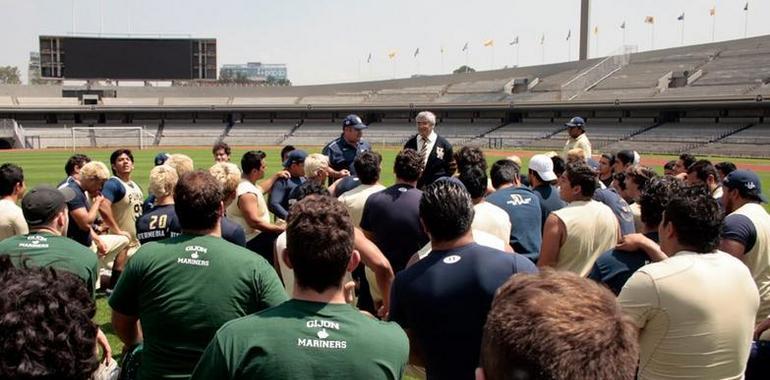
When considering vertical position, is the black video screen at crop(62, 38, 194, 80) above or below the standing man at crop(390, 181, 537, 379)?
above

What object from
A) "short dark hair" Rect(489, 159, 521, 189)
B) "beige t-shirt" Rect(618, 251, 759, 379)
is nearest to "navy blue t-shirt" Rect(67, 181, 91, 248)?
"short dark hair" Rect(489, 159, 521, 189)

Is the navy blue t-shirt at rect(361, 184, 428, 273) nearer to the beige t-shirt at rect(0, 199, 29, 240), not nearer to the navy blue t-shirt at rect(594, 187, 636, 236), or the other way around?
the navy blue t-shirt at rect(594, 187, 636, 236)

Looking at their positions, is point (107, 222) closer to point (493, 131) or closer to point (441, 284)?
point (441, 284)

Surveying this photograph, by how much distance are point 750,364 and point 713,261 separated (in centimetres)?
165

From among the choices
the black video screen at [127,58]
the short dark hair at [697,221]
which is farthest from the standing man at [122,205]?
the black video screen at [127,58]

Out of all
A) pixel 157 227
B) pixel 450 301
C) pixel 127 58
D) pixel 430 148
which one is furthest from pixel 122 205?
pixel 127 58

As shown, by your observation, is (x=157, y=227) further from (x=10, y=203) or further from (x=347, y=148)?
(x=347, y=148)

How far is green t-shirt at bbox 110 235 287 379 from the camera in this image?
378 cm

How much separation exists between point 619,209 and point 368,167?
276 centimetres

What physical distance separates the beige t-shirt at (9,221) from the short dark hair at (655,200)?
592cm

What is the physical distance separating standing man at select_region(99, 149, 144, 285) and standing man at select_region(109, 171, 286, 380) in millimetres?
5263

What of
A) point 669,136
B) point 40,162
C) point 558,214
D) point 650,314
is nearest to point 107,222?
point 558,214

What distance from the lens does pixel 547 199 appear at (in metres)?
7.33

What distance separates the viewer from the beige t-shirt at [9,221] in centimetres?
648
